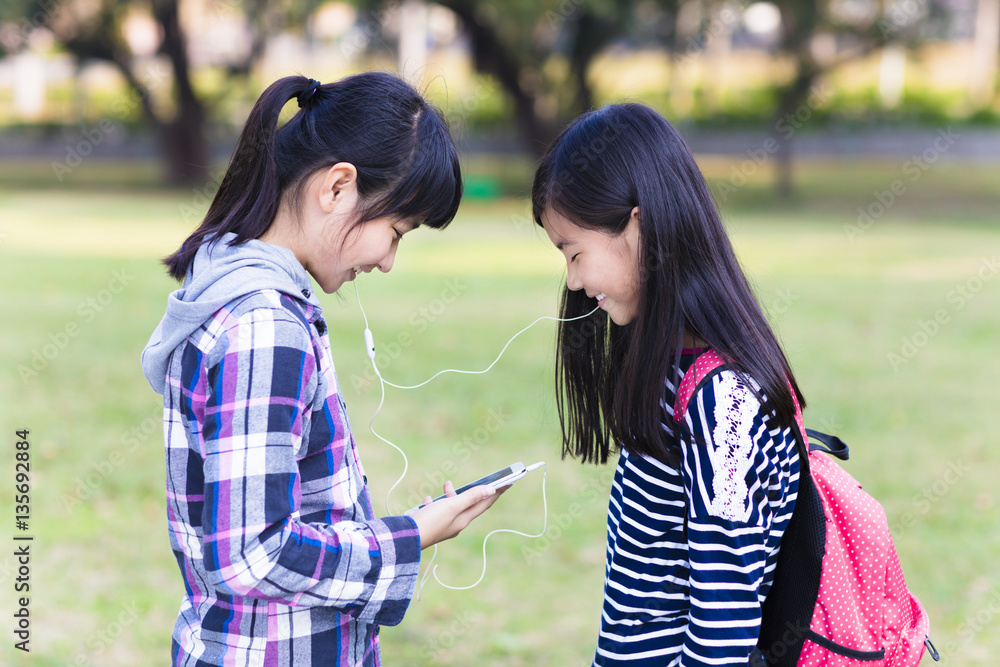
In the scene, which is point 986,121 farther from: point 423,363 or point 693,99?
point 423,363

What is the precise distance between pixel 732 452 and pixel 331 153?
700 millimetres

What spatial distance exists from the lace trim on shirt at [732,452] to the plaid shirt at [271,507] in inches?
16.8

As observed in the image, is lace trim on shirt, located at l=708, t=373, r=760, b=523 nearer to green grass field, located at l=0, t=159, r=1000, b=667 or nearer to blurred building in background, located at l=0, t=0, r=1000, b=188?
green grass field, located at l=0, t=159, r=1000, b=667

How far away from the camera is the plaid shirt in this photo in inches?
44.8

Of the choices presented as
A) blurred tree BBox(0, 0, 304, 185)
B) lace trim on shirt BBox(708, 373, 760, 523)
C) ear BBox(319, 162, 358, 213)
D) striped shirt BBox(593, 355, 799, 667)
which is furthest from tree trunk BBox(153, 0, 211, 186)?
lace trim on shirt BBox(708, 373, 760, 523)

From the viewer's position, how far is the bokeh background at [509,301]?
322 cm

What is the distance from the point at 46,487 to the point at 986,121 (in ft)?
72.5

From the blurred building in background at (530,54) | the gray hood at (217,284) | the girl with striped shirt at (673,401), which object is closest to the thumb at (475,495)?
the girl with striped shirt at (673,401)

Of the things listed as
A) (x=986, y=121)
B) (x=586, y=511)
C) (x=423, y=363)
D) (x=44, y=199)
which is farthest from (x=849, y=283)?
(x=986, y=121)

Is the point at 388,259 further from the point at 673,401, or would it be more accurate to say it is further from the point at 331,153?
the point at 673,401

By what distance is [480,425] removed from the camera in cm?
486

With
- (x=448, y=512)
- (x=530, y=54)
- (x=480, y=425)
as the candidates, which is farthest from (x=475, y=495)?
(x=530, y=54)

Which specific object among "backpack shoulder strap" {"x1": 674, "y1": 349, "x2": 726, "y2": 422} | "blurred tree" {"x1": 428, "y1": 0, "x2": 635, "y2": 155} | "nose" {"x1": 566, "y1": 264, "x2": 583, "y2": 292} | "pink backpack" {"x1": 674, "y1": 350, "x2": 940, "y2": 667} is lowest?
"pink backpack" {"x1": 674, "y1": 350, "x2": 940, "y2": 667}

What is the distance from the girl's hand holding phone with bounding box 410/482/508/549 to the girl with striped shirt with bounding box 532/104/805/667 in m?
0.24
